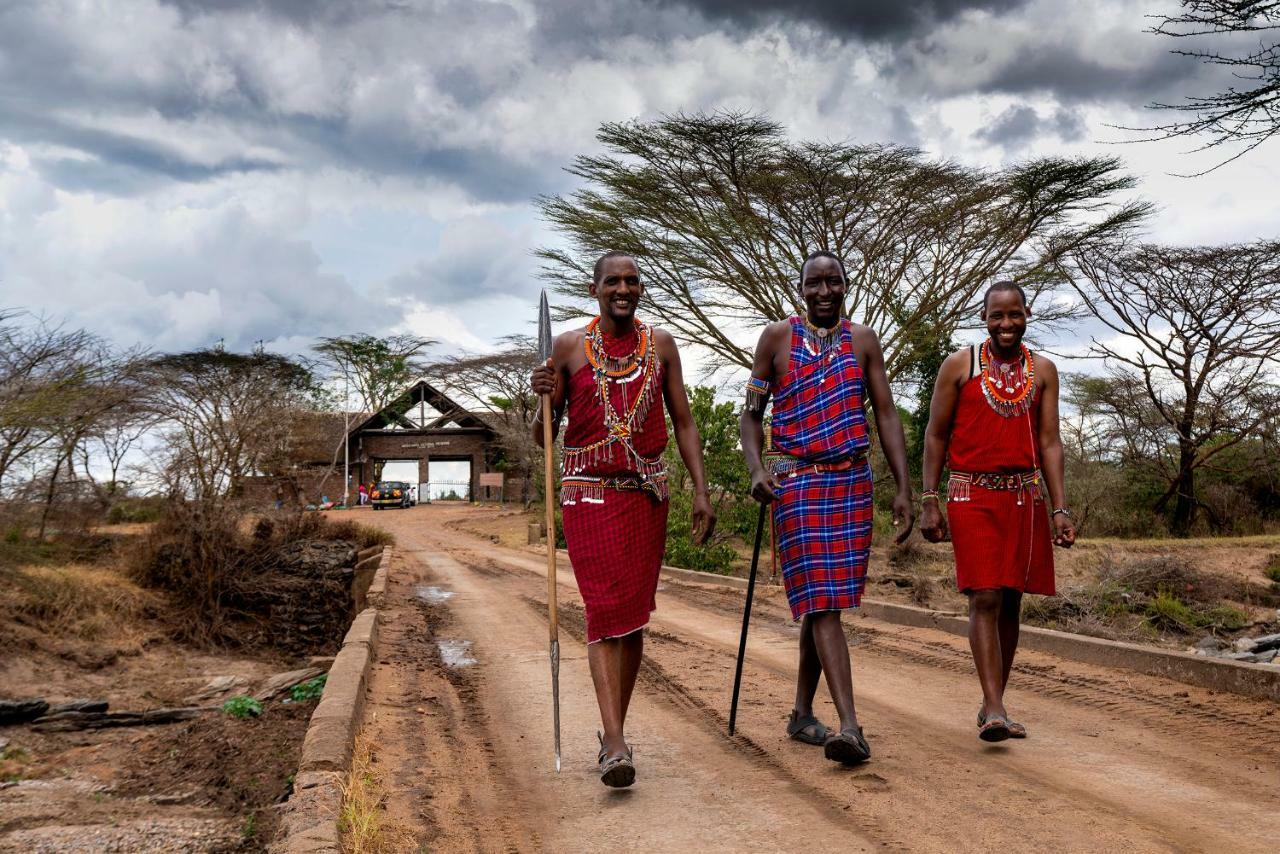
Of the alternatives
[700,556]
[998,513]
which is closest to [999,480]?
[998,513]

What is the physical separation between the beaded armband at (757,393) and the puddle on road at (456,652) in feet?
12.1

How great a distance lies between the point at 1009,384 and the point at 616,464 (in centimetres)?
183

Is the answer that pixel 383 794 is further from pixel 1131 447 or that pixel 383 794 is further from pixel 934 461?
pixel 1131 447

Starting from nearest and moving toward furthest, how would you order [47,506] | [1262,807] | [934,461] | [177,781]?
[1262,807] < [934,461] < [177,781] < [47,506]

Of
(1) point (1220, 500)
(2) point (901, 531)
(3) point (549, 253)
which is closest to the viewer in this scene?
(2) point (901, 531)

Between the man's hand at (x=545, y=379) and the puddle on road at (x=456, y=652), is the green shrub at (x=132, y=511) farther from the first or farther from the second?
the man's hand at (x=545, y=379)

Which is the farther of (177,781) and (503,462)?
(503,462)

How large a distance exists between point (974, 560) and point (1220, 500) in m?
21.5

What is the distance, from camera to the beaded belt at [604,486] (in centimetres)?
434

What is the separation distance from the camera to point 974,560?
186 inches

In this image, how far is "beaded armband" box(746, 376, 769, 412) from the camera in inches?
188

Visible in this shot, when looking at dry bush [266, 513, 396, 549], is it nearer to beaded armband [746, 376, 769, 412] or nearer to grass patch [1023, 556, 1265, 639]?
grass patch [1023, 556, 1265, 639]

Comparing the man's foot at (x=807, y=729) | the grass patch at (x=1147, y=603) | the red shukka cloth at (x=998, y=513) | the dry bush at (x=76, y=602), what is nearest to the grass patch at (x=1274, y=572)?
the grass patch at (x=1147, y=603)

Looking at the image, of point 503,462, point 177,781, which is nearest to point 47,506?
point 177,781
